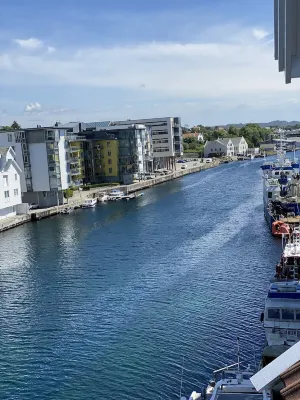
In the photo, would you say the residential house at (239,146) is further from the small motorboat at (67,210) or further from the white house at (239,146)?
the small motorboat at (67,210)

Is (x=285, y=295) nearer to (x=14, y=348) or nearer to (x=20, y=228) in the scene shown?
(x=14, y=348)

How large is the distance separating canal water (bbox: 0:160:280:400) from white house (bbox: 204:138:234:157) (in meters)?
72.3

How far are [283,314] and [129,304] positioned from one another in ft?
23.0

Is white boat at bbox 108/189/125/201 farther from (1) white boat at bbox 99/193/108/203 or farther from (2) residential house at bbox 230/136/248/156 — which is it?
(2) residential house at bbox 230/136/248/156

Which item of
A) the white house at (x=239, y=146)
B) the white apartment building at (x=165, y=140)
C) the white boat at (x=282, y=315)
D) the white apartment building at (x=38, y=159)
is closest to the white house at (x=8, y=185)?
the white apartment building at (x=38, y=159)

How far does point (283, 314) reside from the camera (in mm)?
15000

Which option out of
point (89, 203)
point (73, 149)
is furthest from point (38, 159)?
point (73, 149)

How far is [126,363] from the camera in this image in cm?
1479

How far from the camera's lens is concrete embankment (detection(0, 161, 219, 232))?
4088cm

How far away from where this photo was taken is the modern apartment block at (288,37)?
3397 mm

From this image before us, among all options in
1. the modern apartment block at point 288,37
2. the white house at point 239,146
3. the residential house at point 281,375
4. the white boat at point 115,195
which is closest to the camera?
the residential house at point 281,375

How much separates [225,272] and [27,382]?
Answer: 12092 mm

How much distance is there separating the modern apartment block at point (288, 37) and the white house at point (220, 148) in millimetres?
107549

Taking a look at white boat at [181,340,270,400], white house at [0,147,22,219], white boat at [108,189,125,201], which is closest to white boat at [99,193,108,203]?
white boat at [108,189,125,201]
